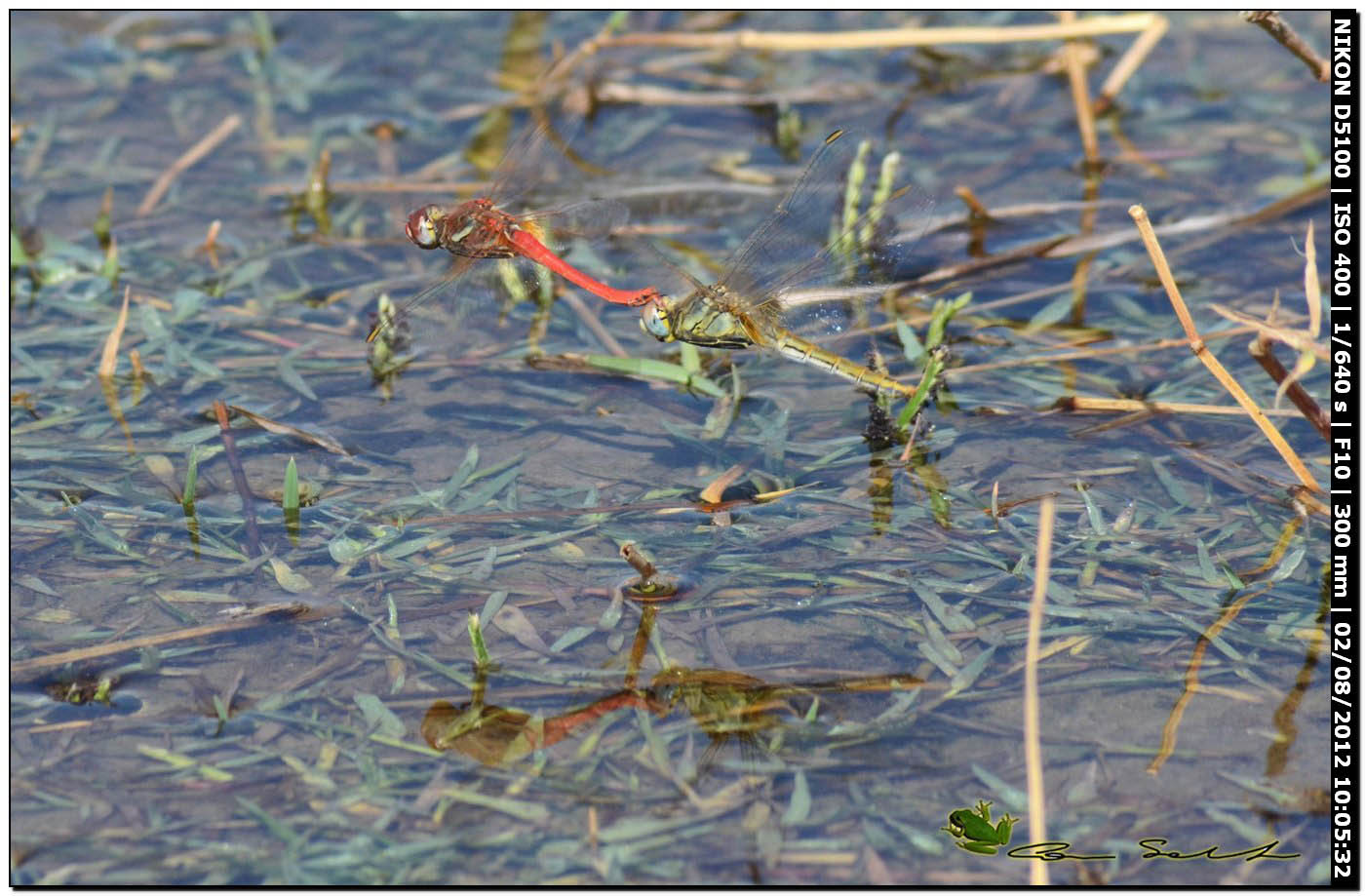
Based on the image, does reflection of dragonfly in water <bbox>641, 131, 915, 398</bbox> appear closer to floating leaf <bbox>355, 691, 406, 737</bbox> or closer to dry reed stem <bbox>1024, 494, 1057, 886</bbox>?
dry reed stem <bbox>1024, 494, 1057, 886</bbox>

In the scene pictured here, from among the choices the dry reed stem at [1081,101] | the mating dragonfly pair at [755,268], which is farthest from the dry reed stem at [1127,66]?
the mating dragonfly pair at [755,268]

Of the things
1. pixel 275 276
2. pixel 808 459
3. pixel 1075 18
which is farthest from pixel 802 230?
pixel 1075 18

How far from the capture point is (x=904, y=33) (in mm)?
6016

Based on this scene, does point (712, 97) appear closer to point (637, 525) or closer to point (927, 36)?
point (927, 36)

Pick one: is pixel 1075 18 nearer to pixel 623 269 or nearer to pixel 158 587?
pixel 623 269

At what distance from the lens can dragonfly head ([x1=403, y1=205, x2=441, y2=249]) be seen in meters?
4.62

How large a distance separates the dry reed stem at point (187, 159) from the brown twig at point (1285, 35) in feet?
14.8

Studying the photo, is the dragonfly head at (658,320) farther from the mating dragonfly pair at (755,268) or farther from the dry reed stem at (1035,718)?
the dry reed stem at (1035,718)

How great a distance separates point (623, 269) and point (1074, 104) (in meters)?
2.50

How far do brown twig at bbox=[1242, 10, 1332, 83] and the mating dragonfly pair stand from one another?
1.28 metres

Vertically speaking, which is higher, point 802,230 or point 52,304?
point 802,230

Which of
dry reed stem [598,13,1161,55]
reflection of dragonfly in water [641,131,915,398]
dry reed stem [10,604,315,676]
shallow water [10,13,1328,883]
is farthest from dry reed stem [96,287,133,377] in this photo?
dry reed stem [598,13,1161,55]

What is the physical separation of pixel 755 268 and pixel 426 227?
1.15 m

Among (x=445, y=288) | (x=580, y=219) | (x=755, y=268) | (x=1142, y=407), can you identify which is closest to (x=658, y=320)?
(x=755, y=268)
